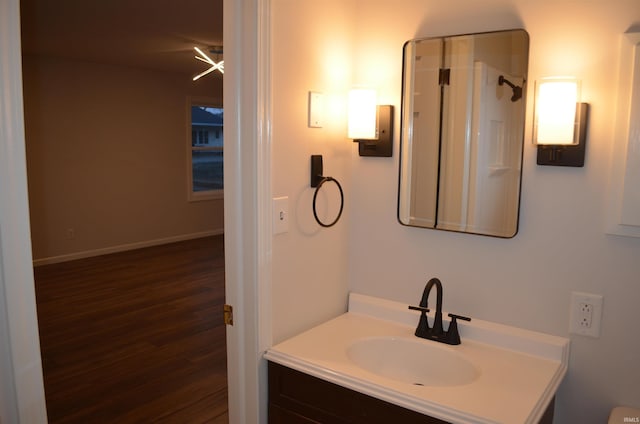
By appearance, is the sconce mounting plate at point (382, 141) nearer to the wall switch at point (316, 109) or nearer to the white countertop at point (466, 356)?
the wall switch at point (316, 109)

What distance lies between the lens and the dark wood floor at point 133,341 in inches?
117

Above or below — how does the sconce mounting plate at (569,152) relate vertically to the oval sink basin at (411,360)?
above

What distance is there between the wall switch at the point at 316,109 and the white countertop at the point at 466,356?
0.74 m

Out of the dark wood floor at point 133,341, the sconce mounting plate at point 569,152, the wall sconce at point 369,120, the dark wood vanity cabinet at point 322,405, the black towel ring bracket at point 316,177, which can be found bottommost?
the dark wood floor at point 133,341

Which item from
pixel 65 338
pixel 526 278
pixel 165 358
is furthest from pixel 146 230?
pixel 526 278

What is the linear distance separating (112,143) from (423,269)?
5.64 meters

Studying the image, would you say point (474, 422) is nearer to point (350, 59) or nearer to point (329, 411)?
point (329, 411)

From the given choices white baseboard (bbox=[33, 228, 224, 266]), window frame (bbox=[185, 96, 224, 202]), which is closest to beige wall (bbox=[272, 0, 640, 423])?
white baseboard (bbox=[33, 228, 224, 266])

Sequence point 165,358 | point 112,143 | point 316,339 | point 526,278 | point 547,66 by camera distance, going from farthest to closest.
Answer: point 112,143 → point 165,358 → point 316,339 → point 526,278 → point 547,66

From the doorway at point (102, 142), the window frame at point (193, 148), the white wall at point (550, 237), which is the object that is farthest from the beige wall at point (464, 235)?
the window frame at point (193, 148)

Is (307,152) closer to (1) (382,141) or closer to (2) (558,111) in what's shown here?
(1) (382,141)

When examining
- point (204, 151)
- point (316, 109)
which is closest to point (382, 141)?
point (316, 109)

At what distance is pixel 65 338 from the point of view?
389cm

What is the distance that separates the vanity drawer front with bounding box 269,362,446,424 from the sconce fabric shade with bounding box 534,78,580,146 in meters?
0.89
